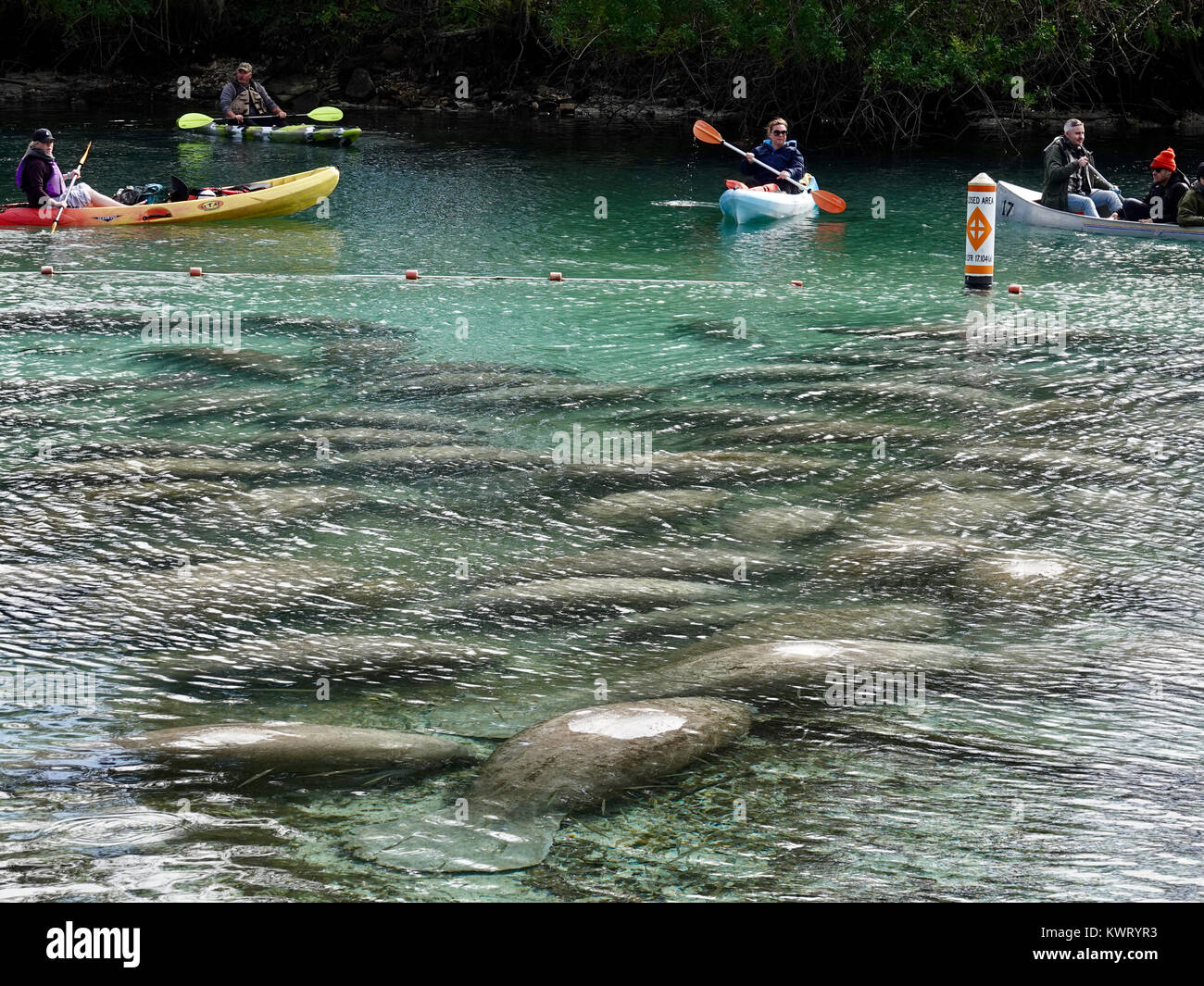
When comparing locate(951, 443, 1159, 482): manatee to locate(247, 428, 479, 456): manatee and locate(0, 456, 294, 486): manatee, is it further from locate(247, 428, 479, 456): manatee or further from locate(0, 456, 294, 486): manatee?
locate(0, 456, 294, 486): manatee

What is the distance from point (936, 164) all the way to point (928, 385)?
14977 mm

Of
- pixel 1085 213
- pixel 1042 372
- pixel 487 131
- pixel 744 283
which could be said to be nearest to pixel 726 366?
pixel 1042 372

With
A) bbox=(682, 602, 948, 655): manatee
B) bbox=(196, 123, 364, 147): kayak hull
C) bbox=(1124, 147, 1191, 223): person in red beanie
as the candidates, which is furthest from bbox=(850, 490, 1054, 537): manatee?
bbox=(196, 123, 364, 147): kayak hull

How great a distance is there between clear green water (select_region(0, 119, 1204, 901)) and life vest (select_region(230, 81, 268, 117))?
1128cm

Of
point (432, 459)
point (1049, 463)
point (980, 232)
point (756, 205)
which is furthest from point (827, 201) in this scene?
point (432, 459)

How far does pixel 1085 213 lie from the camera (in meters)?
16.5

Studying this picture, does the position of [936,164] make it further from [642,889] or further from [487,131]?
[642,889]

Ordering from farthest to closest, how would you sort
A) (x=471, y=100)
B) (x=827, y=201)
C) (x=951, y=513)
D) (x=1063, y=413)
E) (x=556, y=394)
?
(x=471, y=100) → (x=827, y=201) → (x=556, y=394) → (x=1063, y=413) → (x=951, y=513)

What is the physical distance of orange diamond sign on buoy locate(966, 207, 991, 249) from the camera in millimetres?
12320

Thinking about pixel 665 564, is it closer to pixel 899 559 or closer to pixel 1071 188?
pixel 899 559

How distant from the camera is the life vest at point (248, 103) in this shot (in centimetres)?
2589

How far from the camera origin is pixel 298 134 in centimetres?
2461
